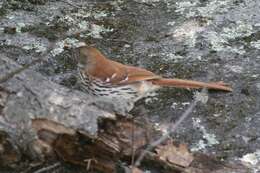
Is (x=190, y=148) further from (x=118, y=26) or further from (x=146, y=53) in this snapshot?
(x=118, y=26)

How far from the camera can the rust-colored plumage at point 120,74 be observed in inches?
149

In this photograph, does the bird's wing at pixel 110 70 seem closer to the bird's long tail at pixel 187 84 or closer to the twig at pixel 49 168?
the bird's long tail at pixel 187 84

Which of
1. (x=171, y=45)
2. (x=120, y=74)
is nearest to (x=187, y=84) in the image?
(x=120, y=74)

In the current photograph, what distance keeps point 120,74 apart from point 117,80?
0.20 ft

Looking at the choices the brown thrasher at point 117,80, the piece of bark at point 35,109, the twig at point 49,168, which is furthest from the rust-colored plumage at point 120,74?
the twig at point 49,168

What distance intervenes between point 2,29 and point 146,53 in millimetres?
1013

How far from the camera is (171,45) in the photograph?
4301 mm

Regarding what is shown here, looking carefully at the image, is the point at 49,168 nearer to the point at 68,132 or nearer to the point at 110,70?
the point at 68,132

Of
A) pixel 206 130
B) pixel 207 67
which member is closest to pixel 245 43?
pixel 207 67

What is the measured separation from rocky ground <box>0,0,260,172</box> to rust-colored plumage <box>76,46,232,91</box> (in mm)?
95

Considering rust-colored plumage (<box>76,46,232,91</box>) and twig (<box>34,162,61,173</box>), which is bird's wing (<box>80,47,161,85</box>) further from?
twig (<box>34,162,61,173</box>)

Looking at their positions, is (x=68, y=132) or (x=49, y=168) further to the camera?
(x=49, y=168)

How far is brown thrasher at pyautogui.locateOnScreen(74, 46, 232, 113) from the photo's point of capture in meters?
3.78

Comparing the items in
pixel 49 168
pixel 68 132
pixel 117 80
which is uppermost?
pixel 68 132
